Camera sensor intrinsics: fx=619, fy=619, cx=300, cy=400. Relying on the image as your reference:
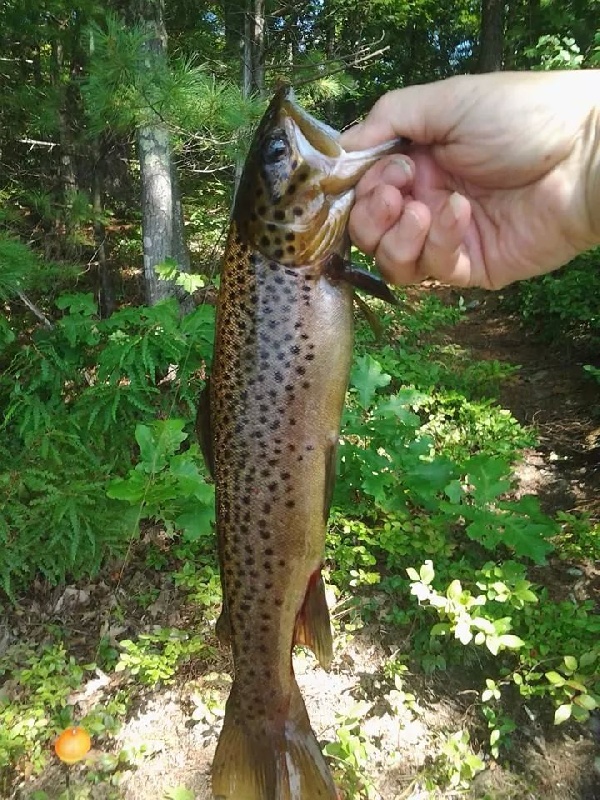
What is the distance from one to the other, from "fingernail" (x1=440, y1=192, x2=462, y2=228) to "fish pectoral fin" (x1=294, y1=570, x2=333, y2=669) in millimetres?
1181

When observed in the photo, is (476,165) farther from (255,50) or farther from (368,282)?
(255,50)

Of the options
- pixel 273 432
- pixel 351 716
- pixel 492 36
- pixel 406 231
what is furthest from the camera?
pixel 492 36

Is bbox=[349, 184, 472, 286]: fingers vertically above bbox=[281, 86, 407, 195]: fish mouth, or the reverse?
bbox=[281, 86, 407, 195]: fish mouth

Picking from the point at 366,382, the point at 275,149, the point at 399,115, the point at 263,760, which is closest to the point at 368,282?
the point at 275,149

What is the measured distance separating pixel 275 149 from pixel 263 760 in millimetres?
1961

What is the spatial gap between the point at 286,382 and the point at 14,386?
336cm

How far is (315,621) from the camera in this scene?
6.63 feet

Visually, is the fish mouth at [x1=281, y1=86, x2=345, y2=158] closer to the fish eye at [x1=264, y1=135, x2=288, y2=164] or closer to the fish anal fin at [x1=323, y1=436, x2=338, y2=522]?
the fish eye at [x1=264, y1=135, x2=288, y2=164]

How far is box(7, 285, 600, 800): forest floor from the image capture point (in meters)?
3.16

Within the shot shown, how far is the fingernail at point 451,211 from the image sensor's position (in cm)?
189

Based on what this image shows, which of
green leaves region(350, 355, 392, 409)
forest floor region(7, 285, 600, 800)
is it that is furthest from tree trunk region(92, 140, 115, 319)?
green leaves region(350, 355, 392, 409)

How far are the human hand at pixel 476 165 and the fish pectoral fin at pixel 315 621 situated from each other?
1098mm

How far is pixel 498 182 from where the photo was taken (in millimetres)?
2312

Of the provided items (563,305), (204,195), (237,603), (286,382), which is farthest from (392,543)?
(204,195)
